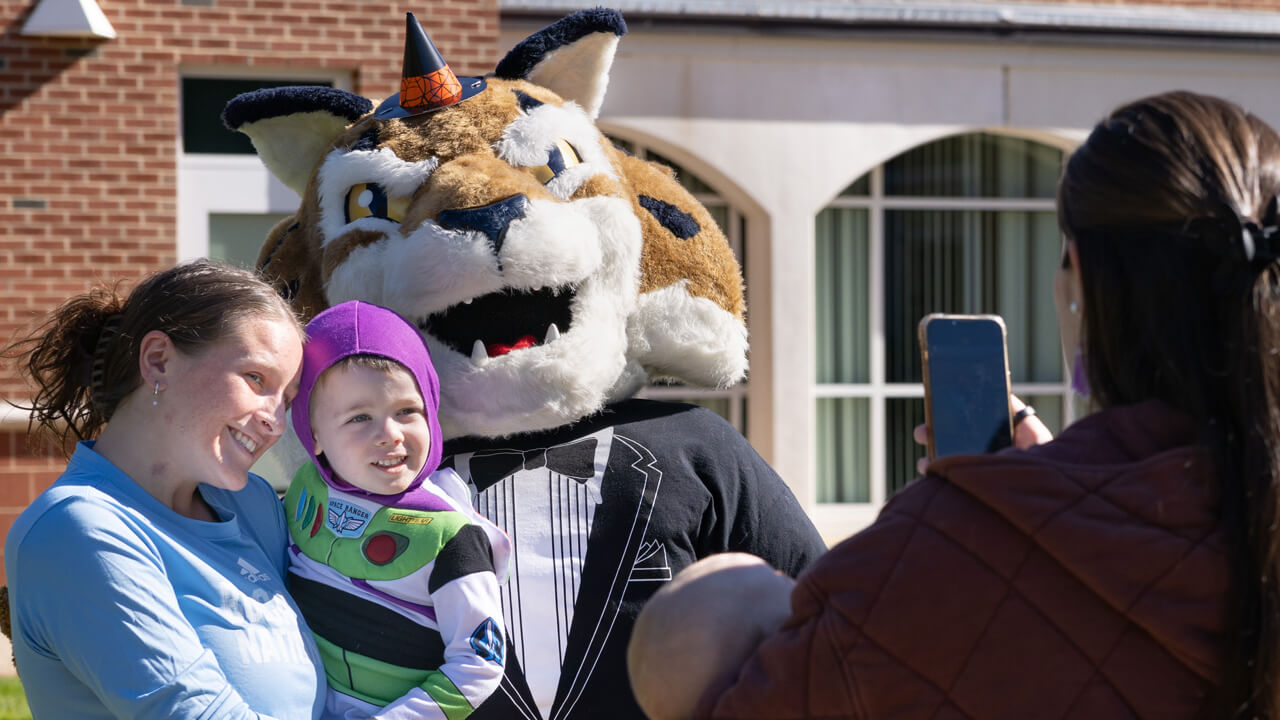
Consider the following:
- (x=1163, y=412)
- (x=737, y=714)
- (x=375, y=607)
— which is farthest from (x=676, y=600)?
(x=375, y=607)

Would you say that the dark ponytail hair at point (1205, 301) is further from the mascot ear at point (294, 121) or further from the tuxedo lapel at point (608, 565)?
the mascot ear at point (294, 121)

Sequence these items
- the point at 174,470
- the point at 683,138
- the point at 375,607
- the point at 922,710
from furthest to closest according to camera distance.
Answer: the point at 683,138 < the point at 375,607 < the point at 174,470 < the point at 922,710

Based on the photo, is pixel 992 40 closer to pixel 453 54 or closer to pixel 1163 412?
pixel 453 54

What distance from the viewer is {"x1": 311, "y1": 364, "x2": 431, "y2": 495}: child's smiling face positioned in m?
2.14

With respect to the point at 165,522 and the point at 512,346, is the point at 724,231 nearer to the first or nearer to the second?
the point at 512,346

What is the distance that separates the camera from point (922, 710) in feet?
4.01

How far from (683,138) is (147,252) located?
340cm

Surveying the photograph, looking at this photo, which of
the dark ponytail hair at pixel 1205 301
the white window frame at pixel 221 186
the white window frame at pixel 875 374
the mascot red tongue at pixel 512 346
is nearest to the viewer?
the dark ponytail hair at pixel 1205 301

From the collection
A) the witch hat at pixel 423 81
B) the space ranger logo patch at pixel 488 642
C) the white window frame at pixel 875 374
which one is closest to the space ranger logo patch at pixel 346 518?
the space ranger logo patch at pixel 488 642

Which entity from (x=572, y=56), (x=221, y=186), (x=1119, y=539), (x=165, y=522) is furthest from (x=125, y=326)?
(x=221, y=186)

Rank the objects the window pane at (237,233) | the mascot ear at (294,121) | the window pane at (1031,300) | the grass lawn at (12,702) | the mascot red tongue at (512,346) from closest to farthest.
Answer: the mascot red tongue at (512,346), the mascot ear at (294,121), the grass lawn at (12,702), the window pane at (237,233), the window pane at (1031,300)

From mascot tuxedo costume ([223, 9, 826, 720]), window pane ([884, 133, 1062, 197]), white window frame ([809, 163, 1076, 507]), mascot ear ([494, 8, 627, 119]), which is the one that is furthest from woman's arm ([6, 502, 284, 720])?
window pane ([884, 133, 1062, 197])

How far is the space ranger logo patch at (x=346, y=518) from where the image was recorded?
7.07 feet

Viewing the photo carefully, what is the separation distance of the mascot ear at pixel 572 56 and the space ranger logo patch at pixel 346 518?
1277 millimetres
